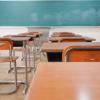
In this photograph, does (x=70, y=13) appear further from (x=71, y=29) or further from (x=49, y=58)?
(x=49, y=58)

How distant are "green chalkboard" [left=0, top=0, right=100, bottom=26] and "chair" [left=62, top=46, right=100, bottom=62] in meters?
5.15

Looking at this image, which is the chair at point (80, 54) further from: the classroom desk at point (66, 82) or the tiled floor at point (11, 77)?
the tiled floor at point (11, 77)

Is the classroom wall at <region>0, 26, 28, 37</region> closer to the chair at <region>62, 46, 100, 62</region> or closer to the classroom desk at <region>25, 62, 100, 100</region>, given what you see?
the chair at <region>62, 46, 100, 62</region>

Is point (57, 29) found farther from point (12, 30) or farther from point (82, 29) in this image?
point (12, 30)

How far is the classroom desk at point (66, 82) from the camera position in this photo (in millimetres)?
708

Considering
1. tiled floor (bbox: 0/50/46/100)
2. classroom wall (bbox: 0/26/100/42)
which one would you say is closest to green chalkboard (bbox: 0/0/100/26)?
classroom wall (bbox: 0/26/100/42)

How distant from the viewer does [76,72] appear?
1.03 metres

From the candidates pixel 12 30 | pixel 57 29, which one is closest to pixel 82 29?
pixel 57 29

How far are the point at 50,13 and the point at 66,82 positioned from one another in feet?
19.9

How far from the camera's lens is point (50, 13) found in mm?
6797

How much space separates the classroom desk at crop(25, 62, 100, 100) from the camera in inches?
27.9

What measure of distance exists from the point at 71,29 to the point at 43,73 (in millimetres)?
5982

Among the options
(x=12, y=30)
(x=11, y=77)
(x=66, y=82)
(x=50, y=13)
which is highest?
(x=50, y=13)

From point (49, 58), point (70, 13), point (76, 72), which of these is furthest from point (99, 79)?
point (70, 13)
